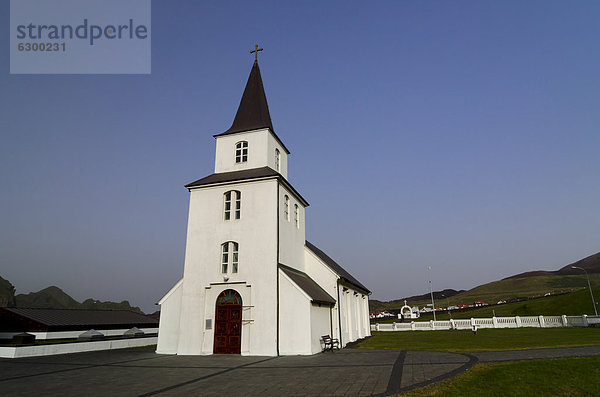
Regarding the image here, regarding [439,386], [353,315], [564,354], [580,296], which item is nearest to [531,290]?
[580,296]

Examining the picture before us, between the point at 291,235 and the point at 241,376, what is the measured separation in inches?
501

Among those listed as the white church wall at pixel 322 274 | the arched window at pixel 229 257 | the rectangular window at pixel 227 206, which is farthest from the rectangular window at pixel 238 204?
the white church wall at pixel 322 274

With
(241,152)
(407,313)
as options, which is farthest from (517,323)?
(407,313)

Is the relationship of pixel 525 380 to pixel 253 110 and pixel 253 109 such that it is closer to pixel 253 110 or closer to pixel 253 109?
pixel 253 110

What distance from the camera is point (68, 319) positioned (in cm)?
3209

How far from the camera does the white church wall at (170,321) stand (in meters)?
22.2

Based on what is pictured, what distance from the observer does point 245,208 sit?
22.5m

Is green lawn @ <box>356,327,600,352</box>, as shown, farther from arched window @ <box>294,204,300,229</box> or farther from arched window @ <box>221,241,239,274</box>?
arched window @ <box>221,241,239,274</box>

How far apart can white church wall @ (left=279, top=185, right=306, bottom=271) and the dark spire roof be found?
5793mm

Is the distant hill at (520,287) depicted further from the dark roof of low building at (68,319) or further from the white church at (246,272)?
the white church at (246,272)

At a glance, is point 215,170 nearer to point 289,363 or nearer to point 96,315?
point 289,363

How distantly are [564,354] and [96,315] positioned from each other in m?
39.8

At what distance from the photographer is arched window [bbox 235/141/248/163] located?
2530 cm

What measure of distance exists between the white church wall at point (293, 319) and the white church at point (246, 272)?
53 mm
